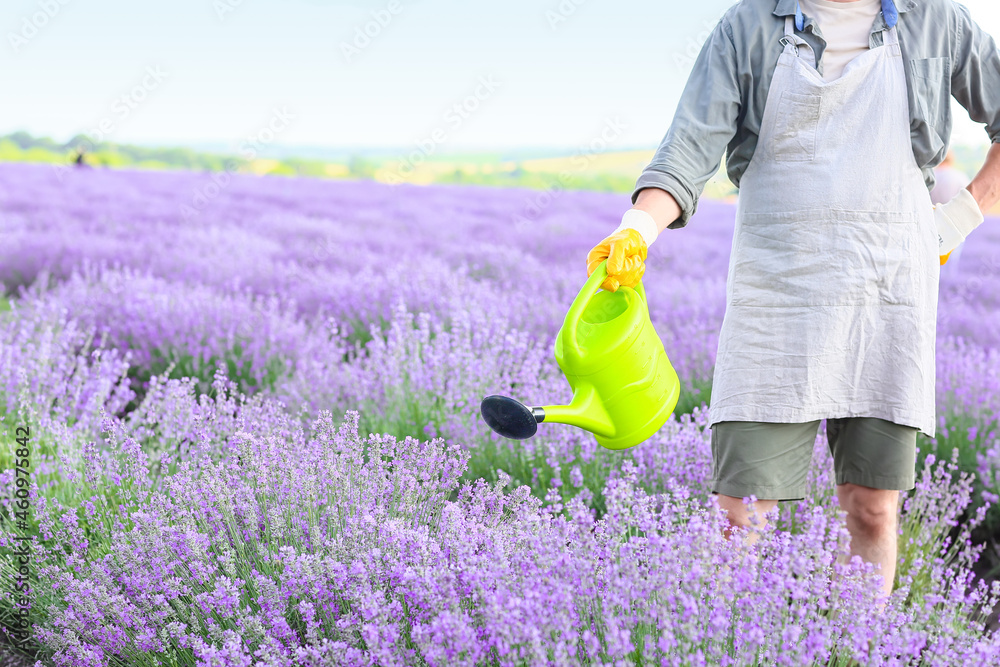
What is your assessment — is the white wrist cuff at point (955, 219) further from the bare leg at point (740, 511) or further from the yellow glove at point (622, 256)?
the yellow glove at point (622, 256)

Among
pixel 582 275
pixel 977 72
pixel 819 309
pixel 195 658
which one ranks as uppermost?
pixel 582 275

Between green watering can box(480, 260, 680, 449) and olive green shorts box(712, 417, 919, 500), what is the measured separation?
213 millimetres

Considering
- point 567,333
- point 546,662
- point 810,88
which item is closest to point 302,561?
point 546,662

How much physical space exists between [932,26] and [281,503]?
172 centimetres

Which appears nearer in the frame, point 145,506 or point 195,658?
point 195,658

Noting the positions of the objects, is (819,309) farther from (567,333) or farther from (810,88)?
(567,333)

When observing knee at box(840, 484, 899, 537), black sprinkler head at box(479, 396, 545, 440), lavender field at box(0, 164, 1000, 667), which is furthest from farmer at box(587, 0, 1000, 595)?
black sprinkler head at box(479, 396, 545, 440)

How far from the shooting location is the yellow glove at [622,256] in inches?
60.4

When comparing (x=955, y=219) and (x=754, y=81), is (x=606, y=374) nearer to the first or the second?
(x=754, y=81)

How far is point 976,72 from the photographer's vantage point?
74.3 inches

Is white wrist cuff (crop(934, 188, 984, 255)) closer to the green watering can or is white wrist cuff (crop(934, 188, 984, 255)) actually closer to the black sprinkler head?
the green watering can

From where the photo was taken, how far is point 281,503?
176cm

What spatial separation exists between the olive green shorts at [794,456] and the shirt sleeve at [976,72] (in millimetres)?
765

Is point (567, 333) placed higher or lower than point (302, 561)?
higher
